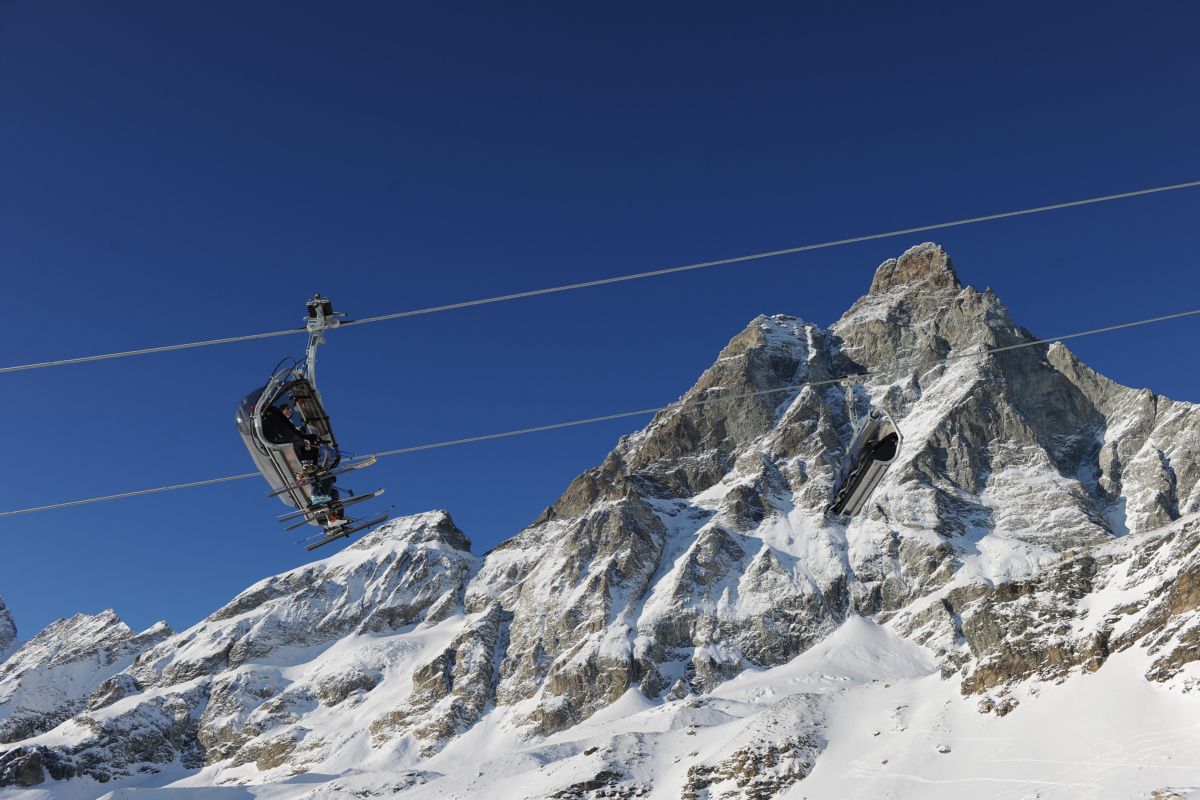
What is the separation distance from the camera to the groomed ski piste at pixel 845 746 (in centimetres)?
5350

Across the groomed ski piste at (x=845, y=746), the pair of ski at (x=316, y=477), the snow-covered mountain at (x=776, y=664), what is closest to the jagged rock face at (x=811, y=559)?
the snow-covered mountain at (x=776, y=664)

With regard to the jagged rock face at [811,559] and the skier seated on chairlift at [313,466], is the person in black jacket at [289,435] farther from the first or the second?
the jagged rock face at [811,559]

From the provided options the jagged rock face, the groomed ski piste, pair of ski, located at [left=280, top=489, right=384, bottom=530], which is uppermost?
the jagged rock face

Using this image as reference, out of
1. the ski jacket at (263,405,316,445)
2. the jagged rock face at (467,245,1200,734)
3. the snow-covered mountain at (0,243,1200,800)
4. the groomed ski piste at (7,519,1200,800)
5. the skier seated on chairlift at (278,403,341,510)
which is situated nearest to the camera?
the ski jacket at (263,405,316,445)

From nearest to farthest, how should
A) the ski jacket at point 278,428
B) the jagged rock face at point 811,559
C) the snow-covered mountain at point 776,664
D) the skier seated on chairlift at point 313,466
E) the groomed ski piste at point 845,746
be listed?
the ski jacket at point 278,428
the skier seated on chairlift at point 313,466
the groomed ski piste at point 845,746
the snow-covered mountain at point 776,664
the jagged rock face at point 811,559

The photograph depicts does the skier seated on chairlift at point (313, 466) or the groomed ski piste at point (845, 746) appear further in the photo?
the groomed ski piste at point (845, 746)

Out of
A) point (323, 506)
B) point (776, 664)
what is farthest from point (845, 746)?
point (776, 664)

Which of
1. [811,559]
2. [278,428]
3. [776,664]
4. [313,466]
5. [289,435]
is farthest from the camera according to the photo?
[811,559]

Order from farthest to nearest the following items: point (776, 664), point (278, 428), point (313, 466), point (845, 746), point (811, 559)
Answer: point (811, 559), point (776, 664), point (845, 746), point (313, 466), point (278, 428)

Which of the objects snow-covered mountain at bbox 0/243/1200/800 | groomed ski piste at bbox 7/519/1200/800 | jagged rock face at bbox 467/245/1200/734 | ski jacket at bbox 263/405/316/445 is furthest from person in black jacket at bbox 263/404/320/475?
jagged rock face at bbox 467/245/1200/734

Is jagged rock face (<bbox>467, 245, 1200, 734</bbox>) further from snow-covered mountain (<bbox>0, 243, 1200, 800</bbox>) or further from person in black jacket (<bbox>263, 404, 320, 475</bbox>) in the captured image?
person in black jacket (<bbox>263, 404, 320, 475</bbox>)

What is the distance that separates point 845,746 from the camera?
7619 centimetres

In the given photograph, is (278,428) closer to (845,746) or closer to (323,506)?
(323,506)

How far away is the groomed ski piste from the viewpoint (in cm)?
5350
